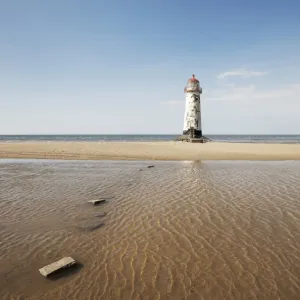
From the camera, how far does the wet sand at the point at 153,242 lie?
4477mm

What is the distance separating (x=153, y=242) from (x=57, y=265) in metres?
2.29

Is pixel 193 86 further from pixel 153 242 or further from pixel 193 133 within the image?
Answer: pixel 153 242

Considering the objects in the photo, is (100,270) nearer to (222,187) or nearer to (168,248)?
(168,248)

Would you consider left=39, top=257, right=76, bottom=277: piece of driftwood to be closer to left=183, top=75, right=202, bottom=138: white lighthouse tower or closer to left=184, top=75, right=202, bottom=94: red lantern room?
left=183, top=75, right=202, bottom=138: white lighthouse tower

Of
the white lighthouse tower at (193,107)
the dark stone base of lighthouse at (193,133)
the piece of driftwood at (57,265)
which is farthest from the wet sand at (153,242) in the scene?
the white lighthouse tower at (193,107)

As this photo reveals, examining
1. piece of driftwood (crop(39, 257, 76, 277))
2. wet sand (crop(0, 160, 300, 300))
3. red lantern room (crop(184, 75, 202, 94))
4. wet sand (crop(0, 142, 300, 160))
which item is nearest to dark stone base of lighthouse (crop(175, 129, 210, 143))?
red lantern room (crop(184, 75, 202, 94))

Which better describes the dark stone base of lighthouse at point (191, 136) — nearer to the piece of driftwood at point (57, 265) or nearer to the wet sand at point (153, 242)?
the wet sand at point (153, 242)

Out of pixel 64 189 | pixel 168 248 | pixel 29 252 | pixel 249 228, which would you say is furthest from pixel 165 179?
pixel 29 252

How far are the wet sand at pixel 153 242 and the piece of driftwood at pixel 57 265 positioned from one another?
0.14 m

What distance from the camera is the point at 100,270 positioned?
197 inches

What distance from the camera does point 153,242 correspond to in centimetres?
632

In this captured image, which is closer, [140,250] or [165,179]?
[140,250]

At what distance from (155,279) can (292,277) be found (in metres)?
2.51

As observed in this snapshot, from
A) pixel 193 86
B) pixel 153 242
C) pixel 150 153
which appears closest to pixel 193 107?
pixel 193 86
